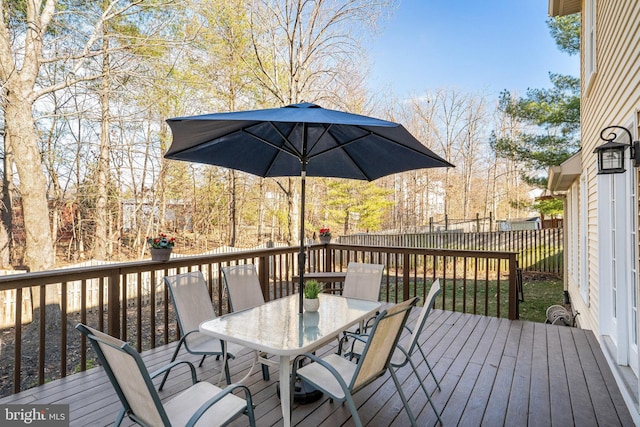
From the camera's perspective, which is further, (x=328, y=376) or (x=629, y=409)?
(x=629, y=409)

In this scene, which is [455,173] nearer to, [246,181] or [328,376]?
[246,181]

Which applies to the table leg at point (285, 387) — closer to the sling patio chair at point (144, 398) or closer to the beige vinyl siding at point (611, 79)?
the sling patio chair at point (144, 398)

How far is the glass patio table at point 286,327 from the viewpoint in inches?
85.7

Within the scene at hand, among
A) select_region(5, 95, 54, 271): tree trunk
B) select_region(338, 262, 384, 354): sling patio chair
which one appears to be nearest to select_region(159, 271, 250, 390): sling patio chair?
select_region(338, 262, 384, 354): sling patio chair

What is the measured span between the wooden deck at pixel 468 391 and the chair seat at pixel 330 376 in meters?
0.36

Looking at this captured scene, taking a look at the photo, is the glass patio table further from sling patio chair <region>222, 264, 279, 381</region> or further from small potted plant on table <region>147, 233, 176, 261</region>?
small potted plant on table <region>147, 233, 176, 261</region>

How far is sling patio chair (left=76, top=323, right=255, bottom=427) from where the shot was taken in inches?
62.1

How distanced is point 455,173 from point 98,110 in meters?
19.4

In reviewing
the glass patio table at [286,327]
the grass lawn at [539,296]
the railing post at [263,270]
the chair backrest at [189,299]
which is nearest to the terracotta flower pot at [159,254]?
the chair backrest at [189,299]

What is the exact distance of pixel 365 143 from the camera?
11.8ft

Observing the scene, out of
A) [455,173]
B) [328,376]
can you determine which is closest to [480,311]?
[328,376]

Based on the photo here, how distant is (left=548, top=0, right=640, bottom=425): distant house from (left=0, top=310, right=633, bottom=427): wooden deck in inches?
10.1

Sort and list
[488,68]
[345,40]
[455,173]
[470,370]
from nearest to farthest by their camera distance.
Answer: [470,370]
[345,40]
[488,68]
[455,173]

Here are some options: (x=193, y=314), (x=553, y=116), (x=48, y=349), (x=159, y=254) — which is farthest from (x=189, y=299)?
(x=553, y=116)
